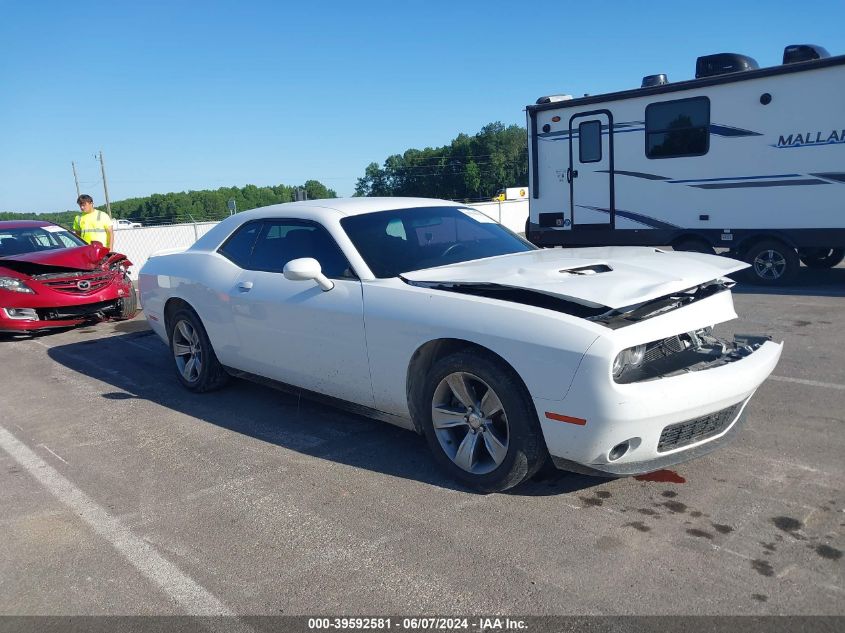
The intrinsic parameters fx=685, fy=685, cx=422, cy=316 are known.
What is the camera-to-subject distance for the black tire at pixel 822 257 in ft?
35.2

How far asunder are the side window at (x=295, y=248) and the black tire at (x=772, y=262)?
7.66 metres

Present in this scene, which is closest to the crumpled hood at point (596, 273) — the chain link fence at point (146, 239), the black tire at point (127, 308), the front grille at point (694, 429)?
the front grille at point (694, 429)

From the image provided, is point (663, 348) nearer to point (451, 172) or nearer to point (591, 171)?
point (591, 171)

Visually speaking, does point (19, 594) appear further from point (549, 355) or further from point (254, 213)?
point (254, 213)

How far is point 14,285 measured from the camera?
846 centimetres

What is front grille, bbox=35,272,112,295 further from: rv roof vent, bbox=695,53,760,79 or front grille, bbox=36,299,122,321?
rv roof vent, bbox=695,53,760,79

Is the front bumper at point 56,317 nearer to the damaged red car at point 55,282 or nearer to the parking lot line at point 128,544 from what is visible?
the damaged red car at point 55,282

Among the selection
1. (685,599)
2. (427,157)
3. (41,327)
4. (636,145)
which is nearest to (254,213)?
(685,599)

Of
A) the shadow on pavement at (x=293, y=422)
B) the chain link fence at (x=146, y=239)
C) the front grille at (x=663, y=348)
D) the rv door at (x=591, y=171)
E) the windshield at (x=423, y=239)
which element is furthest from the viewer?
the chain link fence at (x=146, y=239)

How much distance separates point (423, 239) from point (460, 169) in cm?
7434

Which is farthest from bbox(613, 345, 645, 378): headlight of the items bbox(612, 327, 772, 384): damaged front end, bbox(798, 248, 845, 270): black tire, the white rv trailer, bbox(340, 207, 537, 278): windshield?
bbox(798, 248, 845, 270): black tire

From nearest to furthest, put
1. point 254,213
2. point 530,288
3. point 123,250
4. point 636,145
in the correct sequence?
point 530,288 → point 254,213 → point 636,145 → point 123,250

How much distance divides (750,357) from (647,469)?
3.08ft

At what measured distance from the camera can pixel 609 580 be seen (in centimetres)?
280
